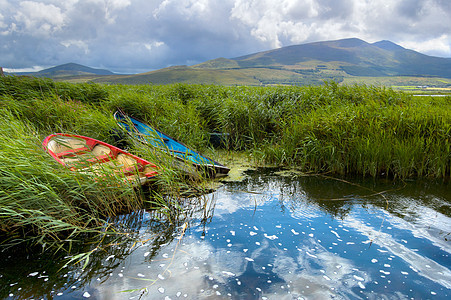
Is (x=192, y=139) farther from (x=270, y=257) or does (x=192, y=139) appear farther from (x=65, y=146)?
(x=270, y=257)

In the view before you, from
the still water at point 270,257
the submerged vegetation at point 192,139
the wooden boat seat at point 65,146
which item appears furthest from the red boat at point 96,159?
the still water at point 270,257

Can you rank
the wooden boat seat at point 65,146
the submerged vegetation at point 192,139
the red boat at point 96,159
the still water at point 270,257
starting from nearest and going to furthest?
the still water at point 270,257, the submerged vegetation at point 192,139, the red boat at point 96,159, the wooden boat seat at point 65,146

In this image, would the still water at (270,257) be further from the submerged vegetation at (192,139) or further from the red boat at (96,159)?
the red boat at (96,159)

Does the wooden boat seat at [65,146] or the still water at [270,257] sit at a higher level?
the wooden boat seat at [65,146]

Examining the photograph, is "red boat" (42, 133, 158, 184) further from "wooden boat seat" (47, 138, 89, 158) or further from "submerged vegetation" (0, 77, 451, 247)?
"submerged vegetation" (0, 77, 451, 247)

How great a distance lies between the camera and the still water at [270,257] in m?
3.65

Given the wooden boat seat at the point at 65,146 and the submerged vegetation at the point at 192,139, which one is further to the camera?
the wooden boat seat at the point at 65,146

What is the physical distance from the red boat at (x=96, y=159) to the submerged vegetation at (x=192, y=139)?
236 mm

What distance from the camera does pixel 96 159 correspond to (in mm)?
5777

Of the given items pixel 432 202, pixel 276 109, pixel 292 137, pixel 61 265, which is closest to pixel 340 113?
pixel 292 137

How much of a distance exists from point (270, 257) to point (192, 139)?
5748mm

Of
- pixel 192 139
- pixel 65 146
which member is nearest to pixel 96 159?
pixel 65 146

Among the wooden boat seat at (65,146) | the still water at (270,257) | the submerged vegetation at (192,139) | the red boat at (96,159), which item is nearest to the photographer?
the still water at (270,257)

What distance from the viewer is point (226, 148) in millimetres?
10383
